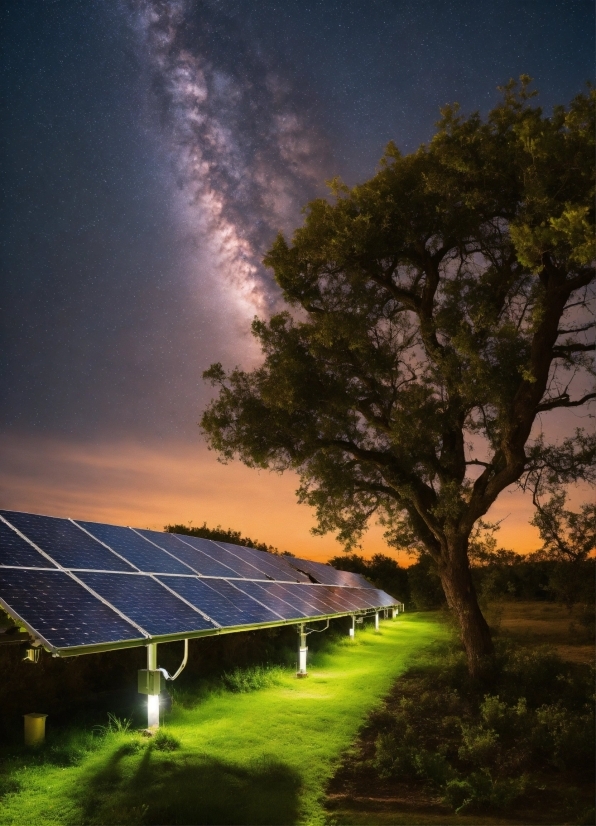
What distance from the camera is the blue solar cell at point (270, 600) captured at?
45.2 ft

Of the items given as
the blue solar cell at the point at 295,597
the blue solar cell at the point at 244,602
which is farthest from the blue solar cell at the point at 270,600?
the blue solar cell at the point at 244,602

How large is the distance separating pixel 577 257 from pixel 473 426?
704 cm

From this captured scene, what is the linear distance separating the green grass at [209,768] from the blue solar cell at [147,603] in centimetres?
188

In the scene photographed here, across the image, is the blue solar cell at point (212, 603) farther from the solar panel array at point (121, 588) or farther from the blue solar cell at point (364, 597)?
the blue solar cell at point (364, 597)

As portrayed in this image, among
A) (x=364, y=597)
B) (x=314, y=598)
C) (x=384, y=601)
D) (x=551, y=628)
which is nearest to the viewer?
(x=314, y=598)

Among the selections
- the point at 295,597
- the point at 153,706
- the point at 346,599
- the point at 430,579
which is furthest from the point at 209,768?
the point at 430,579

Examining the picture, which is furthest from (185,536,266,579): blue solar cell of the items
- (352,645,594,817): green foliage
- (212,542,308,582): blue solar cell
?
(352,645,594,817): green foliage

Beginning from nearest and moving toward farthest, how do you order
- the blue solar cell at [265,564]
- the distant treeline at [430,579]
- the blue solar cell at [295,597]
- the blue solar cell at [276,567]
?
the blue solar cell at [295,597], the blue solar cell at [265,564], the blue solar cell at [276,567], the distant treeline at [430,579]

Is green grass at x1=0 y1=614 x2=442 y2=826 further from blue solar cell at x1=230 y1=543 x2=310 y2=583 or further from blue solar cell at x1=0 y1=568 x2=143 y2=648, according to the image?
blue solar cell at x1=230 y1=543 x2=310 y2=583

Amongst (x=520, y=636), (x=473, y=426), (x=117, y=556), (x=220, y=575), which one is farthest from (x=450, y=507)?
(x=520, y=636)

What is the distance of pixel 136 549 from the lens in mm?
13008

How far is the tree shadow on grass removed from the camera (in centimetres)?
712

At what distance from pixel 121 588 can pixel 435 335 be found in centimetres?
1008

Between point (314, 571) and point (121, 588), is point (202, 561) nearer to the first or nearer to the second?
point (121, 588)
